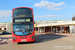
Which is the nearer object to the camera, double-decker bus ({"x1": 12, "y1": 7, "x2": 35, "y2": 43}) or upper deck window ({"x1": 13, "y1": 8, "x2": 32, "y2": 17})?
double-decker bus ({"x1": 12, "y1": 7, "x2": 35, "y2": 43})

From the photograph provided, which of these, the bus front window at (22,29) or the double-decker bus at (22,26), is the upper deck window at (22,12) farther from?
the bus front window at (22,29)

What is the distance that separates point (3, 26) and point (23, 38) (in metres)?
63.0

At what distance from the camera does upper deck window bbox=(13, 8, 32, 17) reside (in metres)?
11.7

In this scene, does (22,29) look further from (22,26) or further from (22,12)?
(22,12)

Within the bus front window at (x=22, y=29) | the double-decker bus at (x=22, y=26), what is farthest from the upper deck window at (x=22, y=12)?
the bus front window at (x=22, y=29)

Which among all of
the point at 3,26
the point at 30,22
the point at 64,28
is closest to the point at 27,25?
the point at 30,22

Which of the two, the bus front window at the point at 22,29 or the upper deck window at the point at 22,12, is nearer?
the bus front window at the point at 22,29

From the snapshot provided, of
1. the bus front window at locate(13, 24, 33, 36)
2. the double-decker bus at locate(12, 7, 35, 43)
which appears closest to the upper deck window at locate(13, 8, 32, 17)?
the double-decker bus at locate(12, 7, 35, 43)

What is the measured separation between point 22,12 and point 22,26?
169 cm

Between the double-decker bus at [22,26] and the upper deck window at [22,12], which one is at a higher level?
the upper deck window at [22,12]

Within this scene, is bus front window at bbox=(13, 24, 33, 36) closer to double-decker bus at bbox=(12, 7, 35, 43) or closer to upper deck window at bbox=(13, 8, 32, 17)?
double-decker bus at bbox=(12, 7, 35, 43)

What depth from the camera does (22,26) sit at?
37.9 ft

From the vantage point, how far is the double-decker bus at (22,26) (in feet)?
37.4

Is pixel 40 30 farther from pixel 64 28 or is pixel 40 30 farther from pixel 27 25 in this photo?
pixel 27 25
